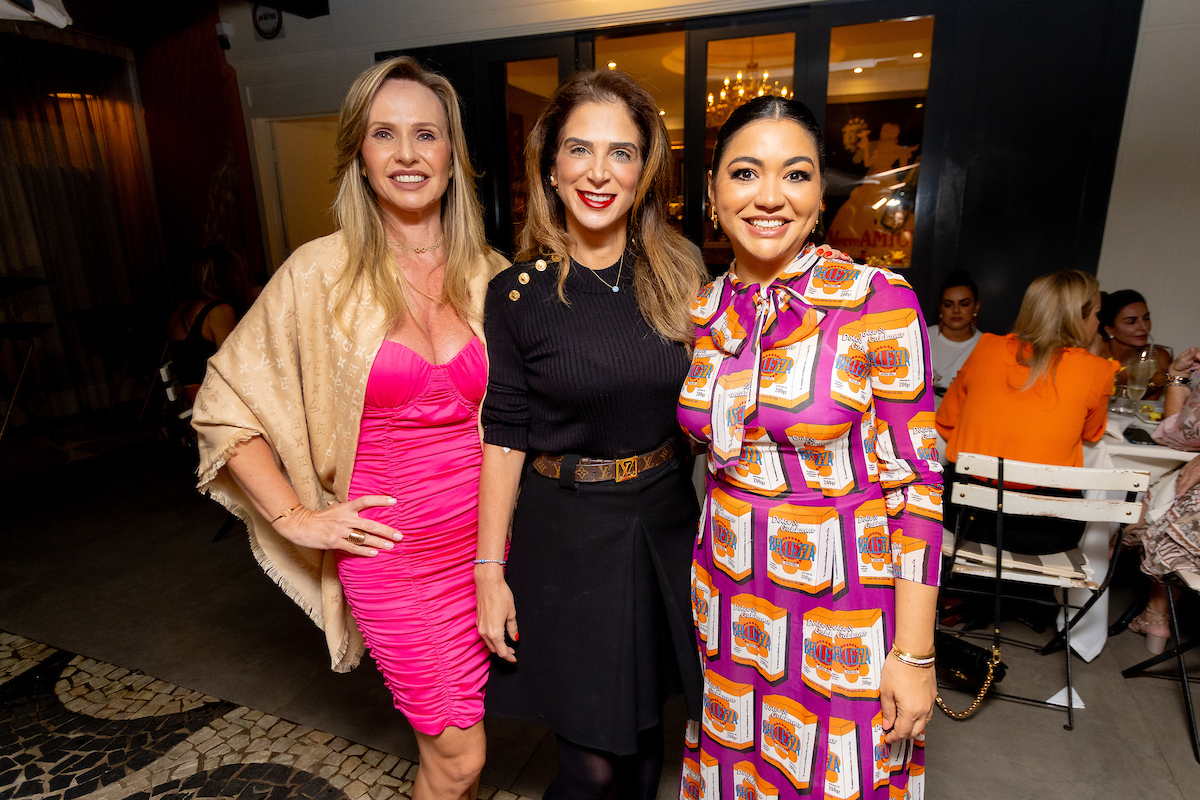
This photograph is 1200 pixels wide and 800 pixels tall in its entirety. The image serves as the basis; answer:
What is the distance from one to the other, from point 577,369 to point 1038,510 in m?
1.86

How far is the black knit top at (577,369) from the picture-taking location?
1.30 metres

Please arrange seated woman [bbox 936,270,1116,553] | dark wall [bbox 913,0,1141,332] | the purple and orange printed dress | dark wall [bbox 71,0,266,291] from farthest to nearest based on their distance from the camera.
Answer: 1. dark wall [bbox 71,0,266,291]
2. dark wall [bbox 913,0,1141,332]
3. seated woman [bbox 936,270,1116,553]
4. the purple and orange printed dress

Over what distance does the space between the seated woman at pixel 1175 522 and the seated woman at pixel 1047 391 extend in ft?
0.80

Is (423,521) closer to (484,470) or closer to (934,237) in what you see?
(484,470)

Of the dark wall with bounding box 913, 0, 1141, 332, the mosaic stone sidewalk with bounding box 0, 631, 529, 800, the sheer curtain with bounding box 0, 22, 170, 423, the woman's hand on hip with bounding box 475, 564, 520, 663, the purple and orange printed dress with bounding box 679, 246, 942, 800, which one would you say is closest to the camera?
the purple and orange printed dress with bounding box 679, 246, 942, 800

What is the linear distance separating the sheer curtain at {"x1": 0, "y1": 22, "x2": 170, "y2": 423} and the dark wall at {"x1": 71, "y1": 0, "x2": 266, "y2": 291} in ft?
0.93

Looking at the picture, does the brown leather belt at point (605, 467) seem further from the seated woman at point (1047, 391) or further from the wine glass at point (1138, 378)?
the wine glass at point (1138, 378)

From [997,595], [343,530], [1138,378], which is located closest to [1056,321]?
[1138,378]

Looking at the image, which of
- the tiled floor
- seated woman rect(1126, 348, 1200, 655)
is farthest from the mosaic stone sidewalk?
seated woman rect(1126, 348, 1200, 655)

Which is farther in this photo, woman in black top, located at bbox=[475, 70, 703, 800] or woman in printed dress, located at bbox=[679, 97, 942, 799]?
woman in black top, located at bbox=[475, 70, 703, 800]

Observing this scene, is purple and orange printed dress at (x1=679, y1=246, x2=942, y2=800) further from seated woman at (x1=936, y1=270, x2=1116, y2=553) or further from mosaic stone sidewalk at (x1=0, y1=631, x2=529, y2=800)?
seated woman at (x1=936, y1=270, x2=1116, y2=553)

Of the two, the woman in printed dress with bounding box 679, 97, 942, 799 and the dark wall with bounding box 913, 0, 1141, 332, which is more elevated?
the dark wall with bounding box 913, 0, 1141, 332

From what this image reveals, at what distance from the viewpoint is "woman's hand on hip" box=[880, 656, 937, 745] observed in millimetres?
1152

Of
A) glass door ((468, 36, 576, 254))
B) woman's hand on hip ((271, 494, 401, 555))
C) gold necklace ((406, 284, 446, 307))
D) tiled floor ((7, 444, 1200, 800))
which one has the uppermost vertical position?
glass door ((468, 36, 576, 254))
